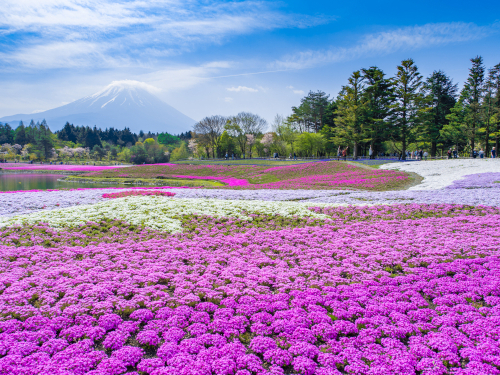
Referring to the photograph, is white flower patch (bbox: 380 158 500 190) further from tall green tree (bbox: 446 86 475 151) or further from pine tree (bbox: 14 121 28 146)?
pine tree (bbox: 14 121 28 146)

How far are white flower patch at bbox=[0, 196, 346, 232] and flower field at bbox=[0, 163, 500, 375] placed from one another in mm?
294

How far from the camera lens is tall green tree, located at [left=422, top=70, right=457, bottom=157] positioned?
210 feet

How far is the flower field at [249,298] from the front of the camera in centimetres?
415

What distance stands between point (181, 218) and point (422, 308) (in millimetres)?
9702

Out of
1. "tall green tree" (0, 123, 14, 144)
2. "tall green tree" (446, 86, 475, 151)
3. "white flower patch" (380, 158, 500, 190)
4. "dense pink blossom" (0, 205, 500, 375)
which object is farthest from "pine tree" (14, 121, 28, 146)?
"tall green tree" (446, 86, 475, 151)

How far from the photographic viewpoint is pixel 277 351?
429cm

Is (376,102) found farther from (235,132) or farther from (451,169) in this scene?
(235,132)

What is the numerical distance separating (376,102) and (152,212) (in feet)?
194

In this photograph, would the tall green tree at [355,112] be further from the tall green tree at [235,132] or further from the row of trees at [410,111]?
the tall green tree at [235,132]

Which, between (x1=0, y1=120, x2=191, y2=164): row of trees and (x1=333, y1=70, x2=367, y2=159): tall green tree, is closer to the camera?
(x1=333, y1=70, x2=367, y2=159): tall green tree

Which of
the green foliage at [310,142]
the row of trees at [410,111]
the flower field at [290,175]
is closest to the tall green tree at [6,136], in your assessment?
the flower field at [290,175]

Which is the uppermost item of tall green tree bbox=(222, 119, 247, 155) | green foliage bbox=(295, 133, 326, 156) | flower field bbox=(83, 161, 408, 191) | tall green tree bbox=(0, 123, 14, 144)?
tall green tree bbox=(0, 123, 14, 144)

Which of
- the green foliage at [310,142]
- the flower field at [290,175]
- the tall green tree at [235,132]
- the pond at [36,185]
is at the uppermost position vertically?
the tall green tree at [235,132]

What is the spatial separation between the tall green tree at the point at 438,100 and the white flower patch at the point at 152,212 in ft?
209
